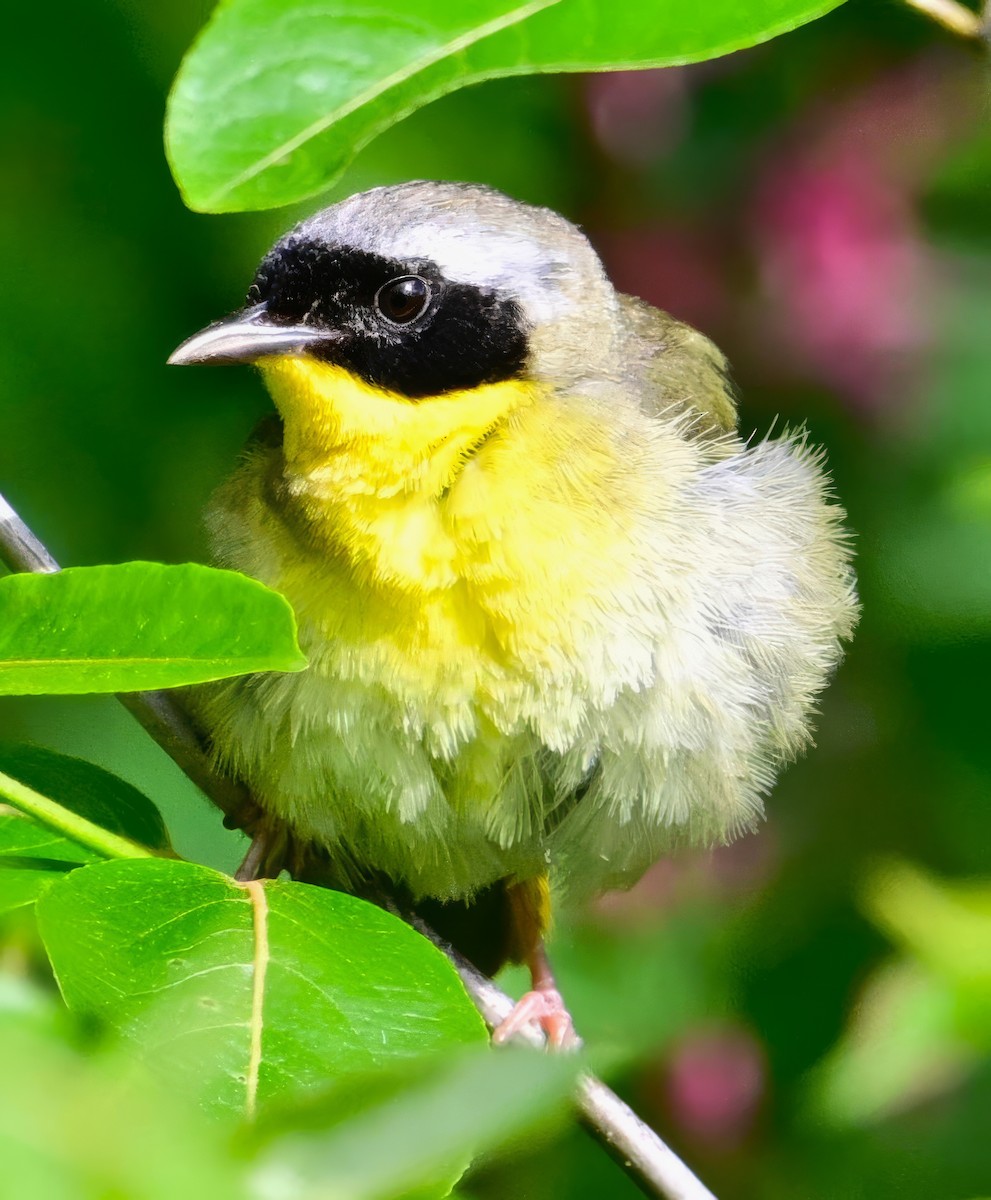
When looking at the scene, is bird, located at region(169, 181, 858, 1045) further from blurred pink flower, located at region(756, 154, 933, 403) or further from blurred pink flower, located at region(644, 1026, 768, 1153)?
blurred pink flower, located at region(756, 154, 933, 403)

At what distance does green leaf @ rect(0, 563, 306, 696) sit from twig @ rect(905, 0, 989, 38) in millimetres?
851

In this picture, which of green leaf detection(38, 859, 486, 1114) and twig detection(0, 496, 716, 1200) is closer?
green leaf detection(38, 859, 486, 1114)

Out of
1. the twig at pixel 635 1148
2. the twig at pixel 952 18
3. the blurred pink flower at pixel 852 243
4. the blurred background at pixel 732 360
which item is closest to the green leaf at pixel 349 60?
the twig at pixel 952 18

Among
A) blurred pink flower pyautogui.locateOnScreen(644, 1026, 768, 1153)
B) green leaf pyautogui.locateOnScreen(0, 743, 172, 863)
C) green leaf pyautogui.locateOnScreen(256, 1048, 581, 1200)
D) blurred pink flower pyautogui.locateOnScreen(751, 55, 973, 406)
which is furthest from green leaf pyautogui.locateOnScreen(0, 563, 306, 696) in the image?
blurred pink flower pyautogui.locateOnScreen(751, 55, 973, 406)

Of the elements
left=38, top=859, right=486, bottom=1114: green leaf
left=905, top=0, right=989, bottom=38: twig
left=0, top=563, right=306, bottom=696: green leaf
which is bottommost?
left=38, top=859, right=486, bottom=1114: green leaf

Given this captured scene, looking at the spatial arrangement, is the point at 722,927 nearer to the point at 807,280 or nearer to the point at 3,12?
the point at 807,280

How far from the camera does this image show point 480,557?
2123 mm

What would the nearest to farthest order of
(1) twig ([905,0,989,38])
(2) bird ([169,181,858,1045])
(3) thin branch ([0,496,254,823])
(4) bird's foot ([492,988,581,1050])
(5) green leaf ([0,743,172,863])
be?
(1) twig ([905,0,989,38]) → (5) green leaf ([0,743,172,863]) → (3) thin branch ([0,496,254,823]) → (2) bird ([169,181,858,1045]) → (4) bird's foot ([492,988,581,1050])

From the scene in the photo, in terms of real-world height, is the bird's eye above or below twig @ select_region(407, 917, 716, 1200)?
above

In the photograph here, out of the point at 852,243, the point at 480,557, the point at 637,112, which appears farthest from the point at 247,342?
the point at 852,243

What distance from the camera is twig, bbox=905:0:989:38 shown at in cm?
157

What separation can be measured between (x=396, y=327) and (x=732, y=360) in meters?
1.32

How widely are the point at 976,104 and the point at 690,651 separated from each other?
4.94 ft

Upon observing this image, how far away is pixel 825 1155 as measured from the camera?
304cm
